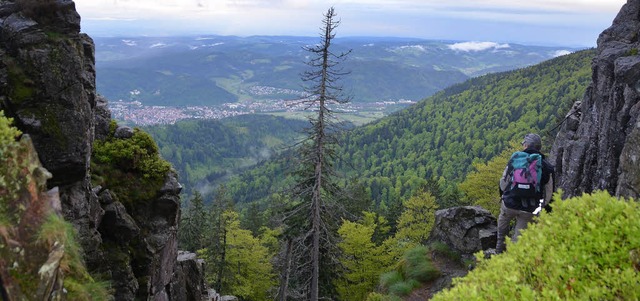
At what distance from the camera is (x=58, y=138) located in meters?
11.1

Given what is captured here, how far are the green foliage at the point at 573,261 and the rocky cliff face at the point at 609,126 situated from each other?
18.9 ft

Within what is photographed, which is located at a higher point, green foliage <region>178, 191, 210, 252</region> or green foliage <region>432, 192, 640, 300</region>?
green foliage <region>432, 192, 640, 300</region>

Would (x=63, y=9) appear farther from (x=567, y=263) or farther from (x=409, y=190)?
(x=409, y=190)

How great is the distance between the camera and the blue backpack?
9.83 metres

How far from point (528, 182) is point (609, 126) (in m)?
5.14

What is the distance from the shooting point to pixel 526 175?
9906 millimetres

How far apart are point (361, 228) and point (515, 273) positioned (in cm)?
2876

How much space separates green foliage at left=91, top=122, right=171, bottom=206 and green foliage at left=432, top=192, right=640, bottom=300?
1266 cm

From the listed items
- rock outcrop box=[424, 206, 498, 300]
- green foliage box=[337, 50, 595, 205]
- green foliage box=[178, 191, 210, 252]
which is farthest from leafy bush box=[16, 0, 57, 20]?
green foliage box=[337, 50, 595, 205]

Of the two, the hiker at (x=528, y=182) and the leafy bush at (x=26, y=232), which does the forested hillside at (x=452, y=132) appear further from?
the leafy bush at (x=26, y=232)

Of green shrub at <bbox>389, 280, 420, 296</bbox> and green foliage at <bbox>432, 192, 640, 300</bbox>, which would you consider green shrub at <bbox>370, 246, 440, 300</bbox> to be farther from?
green foliage at <bbox>432, 192, 640, 300</bbox>

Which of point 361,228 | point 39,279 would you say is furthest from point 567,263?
Answer: point 361,228

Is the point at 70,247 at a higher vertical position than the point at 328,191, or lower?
higher

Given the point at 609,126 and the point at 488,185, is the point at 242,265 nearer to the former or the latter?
the point at 488,185
